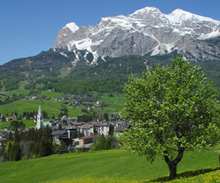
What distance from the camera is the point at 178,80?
2611 cm

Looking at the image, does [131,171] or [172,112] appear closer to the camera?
[172,112]

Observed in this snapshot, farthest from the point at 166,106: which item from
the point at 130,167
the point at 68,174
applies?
the point at 68,174

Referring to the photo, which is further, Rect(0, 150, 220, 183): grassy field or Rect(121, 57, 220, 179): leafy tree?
Rect(0, 150, 220, 183): grassy field

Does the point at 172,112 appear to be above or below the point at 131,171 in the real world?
above

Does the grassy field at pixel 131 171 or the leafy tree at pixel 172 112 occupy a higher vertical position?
the leafy tree at pixel 172 112

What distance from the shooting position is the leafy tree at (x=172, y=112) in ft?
79.9

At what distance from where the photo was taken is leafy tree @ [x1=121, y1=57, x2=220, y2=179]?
24.3 m

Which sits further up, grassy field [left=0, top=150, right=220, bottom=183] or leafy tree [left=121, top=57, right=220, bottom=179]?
leafy tree [left=121, top=57, right=220, bottom=179]

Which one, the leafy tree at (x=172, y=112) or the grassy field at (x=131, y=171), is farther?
the grassy field at (x=131, y=171)

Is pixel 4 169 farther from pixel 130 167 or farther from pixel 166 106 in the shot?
pixel 166 106

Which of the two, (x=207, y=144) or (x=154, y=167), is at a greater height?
(x=207, y=144)

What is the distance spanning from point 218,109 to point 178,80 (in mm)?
4704

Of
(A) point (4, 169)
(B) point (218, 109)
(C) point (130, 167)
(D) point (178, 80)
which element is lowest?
(A) point (4, 169)

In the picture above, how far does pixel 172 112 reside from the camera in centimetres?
Answer: 2461
